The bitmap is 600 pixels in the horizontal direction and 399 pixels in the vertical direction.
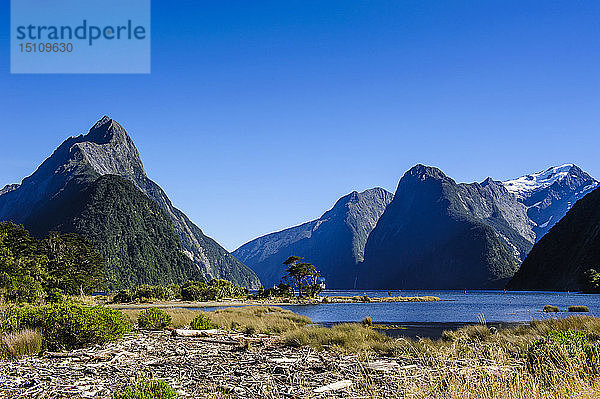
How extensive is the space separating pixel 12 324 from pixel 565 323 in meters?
20.9

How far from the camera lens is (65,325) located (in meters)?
13.4

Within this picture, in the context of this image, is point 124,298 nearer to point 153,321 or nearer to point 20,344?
point 153,321

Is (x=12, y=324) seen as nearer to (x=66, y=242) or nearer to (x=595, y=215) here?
(x=66, y=242)

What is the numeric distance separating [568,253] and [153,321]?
155844 mm

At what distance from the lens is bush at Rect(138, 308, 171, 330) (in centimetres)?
2094

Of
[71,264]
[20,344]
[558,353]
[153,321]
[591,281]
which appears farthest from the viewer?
[591,281]

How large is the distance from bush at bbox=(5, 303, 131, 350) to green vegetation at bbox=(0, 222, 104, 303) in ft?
56.1

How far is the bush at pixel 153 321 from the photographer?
68.7 ft

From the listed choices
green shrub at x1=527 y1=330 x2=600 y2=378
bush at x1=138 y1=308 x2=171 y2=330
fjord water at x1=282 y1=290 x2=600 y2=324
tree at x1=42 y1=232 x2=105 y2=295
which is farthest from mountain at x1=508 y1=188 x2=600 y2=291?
green shrub at x1=527 y1=330 x2=600 y2=378

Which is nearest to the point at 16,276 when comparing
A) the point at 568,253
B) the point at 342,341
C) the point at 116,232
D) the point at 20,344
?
the point at 20,344

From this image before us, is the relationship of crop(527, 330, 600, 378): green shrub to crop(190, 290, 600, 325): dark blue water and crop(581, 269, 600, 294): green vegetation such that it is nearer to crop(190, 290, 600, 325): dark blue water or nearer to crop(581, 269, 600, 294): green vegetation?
crop(190, 290, 600, 325): dark blue water

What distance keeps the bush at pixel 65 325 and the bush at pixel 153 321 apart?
20.8 feet

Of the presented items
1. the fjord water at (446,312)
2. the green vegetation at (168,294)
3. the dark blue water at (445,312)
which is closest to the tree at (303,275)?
the green vegetation at (168,294)

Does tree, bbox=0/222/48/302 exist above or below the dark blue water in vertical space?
above
